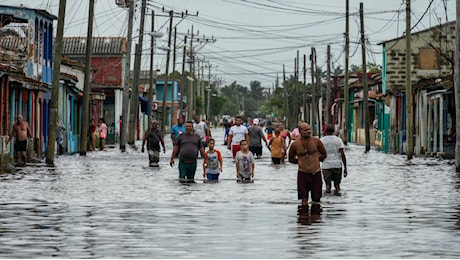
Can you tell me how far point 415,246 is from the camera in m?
12.5

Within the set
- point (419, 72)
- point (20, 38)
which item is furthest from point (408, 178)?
point (419, 72)

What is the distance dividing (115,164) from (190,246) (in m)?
24.6

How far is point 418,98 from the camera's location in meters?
48.2

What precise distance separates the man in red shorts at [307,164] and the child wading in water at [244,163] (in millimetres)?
→ 6785

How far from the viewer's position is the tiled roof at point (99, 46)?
3216 inches

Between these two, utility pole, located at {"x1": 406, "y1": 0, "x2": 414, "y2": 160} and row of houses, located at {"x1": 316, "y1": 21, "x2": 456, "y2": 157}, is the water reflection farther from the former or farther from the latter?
utility pole, located at {"x1": 406, "y1": 0, "x2": 414, "y2": 160}

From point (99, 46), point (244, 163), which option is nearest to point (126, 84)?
point (99, 46)

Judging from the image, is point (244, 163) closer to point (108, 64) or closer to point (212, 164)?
point (212, 164)

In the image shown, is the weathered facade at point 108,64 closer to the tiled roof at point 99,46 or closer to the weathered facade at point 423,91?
the tiled roof at point 99,46

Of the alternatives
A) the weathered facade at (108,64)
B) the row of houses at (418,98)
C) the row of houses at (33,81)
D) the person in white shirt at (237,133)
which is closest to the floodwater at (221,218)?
the person in white shirt at (237,133)

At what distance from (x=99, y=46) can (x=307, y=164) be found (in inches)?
2574

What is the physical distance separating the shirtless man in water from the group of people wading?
396cm

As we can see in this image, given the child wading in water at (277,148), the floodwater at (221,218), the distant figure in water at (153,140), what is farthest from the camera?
the child wading in water at (277,148)

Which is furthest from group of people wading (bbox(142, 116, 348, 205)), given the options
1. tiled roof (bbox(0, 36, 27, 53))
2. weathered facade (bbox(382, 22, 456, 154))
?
tiled roof (bbox(0, 36, 27, 53))
